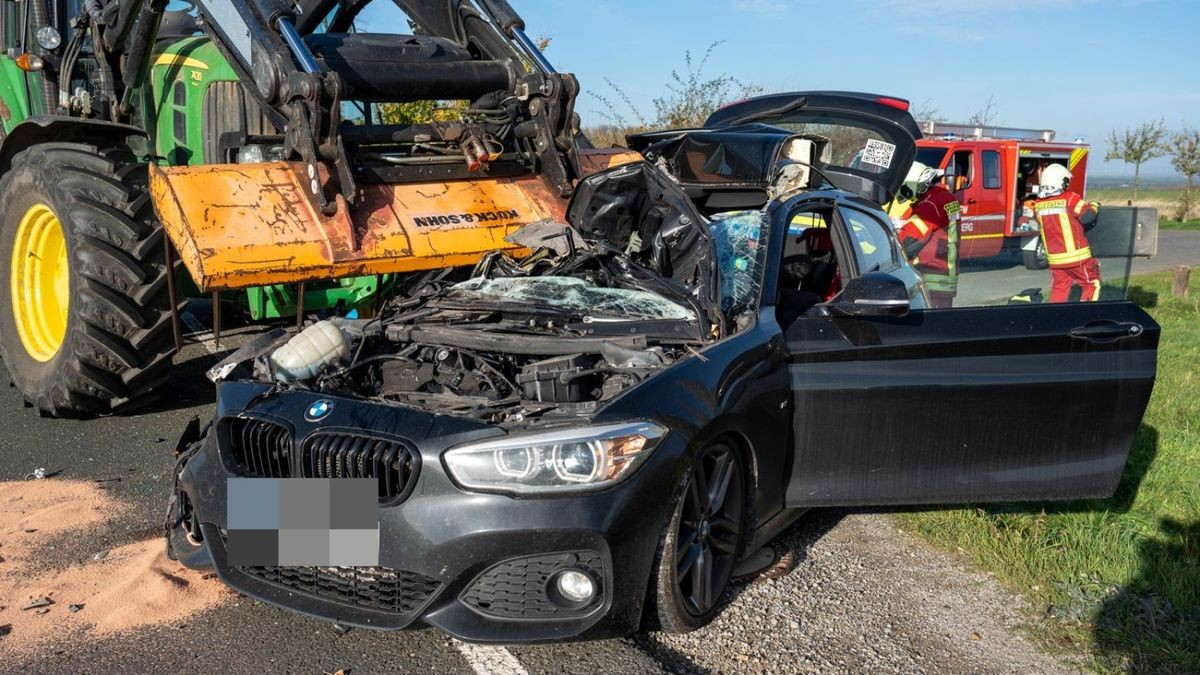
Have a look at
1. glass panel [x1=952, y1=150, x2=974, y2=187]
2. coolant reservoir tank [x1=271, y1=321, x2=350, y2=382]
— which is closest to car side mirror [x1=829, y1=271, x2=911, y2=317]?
coolant reservoir tank [x1=271, y1=321, x2=350, y2=382]

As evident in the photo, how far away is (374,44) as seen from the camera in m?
6.04

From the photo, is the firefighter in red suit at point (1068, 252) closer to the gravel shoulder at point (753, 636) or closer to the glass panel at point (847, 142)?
the glass panel at point (847, 142)

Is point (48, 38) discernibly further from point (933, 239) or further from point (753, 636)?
point (753, 636)

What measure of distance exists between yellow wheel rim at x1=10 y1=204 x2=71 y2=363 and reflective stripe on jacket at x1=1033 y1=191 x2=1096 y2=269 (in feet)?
18.1

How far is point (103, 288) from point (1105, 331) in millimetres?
4870

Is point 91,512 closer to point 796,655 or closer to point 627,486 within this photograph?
point 627,486

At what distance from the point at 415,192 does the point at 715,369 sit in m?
2.69

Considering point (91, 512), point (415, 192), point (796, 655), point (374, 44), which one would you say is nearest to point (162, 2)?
point (374, 44)

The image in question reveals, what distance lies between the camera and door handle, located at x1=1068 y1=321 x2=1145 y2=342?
4277mm

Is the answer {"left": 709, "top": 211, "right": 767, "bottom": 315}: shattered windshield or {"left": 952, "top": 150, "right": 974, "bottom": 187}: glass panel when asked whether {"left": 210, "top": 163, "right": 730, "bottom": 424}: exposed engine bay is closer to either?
{"left": 709, "top": 211, "right": 767, "bottom": 315}: shattered windshield

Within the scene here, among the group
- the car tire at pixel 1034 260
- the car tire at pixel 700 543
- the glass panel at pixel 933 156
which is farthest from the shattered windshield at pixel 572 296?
the glass panel at pixel 933 156

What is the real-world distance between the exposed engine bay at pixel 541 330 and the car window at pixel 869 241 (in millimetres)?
945

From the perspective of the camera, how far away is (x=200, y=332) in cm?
795

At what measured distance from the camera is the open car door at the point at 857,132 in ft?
20.2
